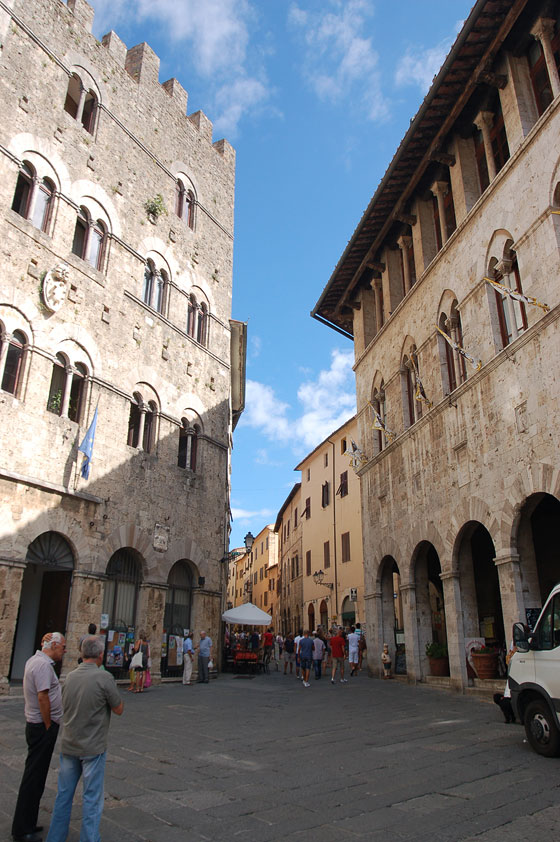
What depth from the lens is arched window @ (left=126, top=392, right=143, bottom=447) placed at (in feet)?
54.9

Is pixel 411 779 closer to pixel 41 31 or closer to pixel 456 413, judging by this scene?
pixel 456 413

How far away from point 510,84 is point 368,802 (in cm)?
1290

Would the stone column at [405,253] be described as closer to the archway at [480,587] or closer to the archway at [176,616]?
the archway at [480,587]

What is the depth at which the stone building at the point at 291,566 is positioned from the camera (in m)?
38.9

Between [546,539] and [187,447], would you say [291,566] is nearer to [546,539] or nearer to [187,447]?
[187,447]

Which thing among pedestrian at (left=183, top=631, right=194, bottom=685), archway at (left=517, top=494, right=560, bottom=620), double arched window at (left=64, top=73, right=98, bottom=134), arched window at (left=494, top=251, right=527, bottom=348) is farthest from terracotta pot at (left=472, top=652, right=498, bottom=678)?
double arched window at (left=64, top=73, right=98, bottom=134)

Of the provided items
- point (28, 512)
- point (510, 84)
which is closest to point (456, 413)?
point (510, 84)

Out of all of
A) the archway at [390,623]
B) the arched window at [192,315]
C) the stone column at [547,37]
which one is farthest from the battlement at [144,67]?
the archway at [390,623]

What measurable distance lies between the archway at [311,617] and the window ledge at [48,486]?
74.5ft

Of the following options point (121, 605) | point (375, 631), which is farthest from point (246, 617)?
point (121, 605)

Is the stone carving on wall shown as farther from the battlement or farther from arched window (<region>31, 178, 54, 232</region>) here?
the battlement

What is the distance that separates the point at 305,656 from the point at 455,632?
17.2 feet

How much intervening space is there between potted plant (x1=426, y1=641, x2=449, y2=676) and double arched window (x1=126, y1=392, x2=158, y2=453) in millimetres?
8982

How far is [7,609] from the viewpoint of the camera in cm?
1212
